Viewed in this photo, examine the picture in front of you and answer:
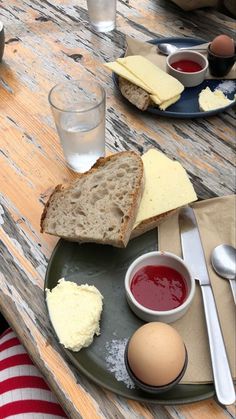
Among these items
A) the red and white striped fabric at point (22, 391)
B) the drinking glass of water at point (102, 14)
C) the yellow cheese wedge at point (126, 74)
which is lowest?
the red and white striped fabric at point (22, 391)

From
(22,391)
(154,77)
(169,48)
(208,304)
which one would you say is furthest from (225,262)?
(169,48)

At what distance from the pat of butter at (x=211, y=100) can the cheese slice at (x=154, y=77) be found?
0.05 meters

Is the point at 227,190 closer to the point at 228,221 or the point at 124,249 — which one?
the point at 228,221

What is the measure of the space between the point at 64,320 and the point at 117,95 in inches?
24.2

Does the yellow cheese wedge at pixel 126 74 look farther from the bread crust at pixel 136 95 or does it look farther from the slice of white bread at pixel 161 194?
the slice of white bread at pixel 161 194

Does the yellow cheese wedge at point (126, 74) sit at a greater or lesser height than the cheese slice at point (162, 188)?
greater

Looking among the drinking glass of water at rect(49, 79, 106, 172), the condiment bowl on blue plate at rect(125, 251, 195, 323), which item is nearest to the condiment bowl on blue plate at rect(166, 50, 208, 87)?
the drinking glass of water at rect(49, 79, 106, 172)

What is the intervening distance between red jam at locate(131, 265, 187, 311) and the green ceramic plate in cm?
4

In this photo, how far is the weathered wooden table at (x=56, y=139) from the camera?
2.03 feet

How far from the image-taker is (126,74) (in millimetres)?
1038

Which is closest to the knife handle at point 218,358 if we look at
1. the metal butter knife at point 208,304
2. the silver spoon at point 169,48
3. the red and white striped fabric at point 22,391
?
the metal butter knife at point 208,304

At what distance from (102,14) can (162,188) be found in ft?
2.34

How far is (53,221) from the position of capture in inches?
30.1

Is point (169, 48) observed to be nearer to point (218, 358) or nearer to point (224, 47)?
point (224, 47)
